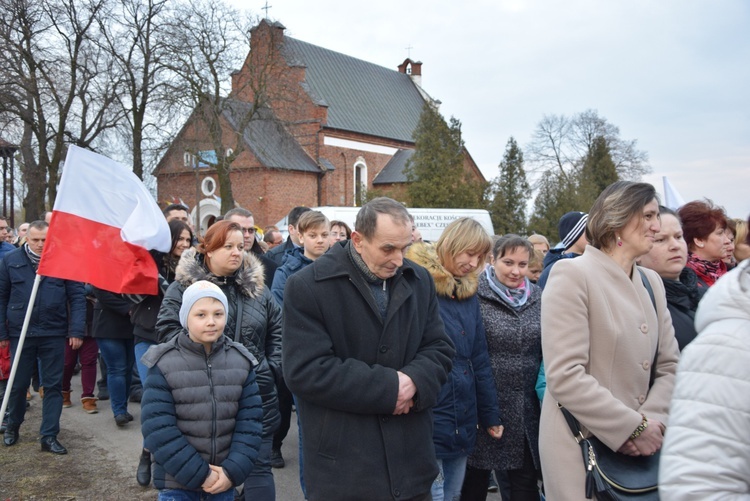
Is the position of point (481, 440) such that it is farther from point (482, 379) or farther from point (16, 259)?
point (16, 259)

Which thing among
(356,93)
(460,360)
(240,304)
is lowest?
(460,360)

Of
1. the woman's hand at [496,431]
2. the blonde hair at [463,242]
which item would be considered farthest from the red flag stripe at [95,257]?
the woman's hand at [496,431]

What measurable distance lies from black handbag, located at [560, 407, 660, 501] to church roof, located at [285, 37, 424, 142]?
1641 inches

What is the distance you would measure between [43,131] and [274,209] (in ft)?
51.0

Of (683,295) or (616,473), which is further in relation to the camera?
(683,295)

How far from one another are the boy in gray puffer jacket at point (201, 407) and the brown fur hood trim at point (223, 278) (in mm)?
345

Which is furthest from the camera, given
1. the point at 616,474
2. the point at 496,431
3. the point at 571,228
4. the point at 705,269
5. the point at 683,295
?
the point at 571,228

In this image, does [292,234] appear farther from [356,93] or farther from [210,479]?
[356,93]

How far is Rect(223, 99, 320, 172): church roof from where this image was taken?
3809cm

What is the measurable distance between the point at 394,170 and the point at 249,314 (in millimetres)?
43625

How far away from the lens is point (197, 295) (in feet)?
12.5

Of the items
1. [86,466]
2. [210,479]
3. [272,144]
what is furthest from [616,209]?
[272,144]

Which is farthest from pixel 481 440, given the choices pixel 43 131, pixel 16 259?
pixel 43 131

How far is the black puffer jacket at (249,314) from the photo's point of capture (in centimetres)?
422
